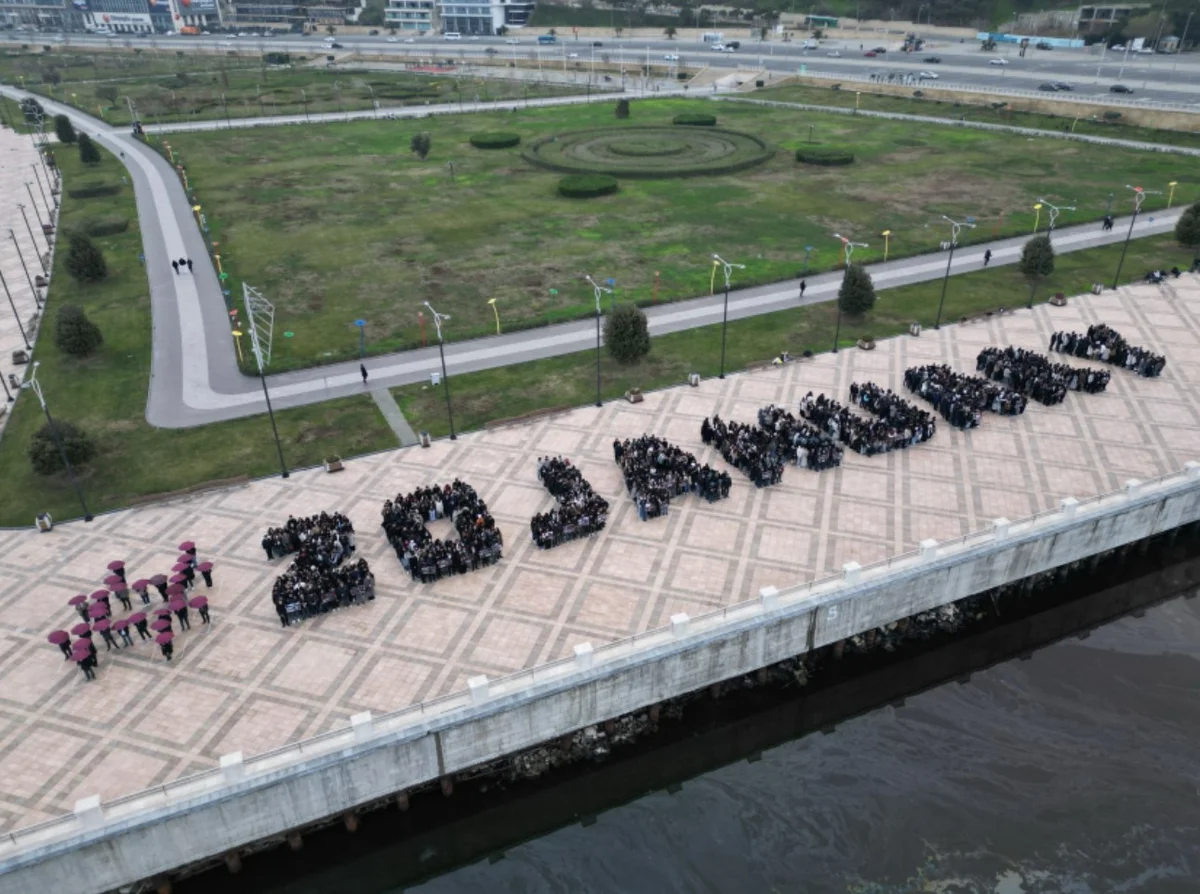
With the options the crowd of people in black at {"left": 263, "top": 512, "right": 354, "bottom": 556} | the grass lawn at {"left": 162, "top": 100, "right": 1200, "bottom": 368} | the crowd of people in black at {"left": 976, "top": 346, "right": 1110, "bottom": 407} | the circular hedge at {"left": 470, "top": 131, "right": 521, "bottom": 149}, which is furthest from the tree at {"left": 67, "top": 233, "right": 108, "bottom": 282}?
the crowd of people in black at {"left": 976, "top": 346, "right": 1110, "bottom": 407}

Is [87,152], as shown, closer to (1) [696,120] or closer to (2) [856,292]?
(1) [696,120]

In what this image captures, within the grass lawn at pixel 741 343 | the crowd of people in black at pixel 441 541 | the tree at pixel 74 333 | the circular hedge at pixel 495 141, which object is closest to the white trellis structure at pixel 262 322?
the tree at pixel 74 333

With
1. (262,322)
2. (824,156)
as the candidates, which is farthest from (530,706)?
(824,156)

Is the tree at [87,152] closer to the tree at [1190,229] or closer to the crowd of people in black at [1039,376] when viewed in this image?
the crowd of people in black at [1039,376]

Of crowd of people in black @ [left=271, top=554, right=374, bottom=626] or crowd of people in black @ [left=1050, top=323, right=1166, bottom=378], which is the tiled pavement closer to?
crowd of people in black @ [left=271, top=554, right=374, bottom=626]

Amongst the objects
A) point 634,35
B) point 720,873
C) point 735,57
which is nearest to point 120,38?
point 634,35

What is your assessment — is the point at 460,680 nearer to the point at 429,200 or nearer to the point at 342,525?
the point at 342,525
